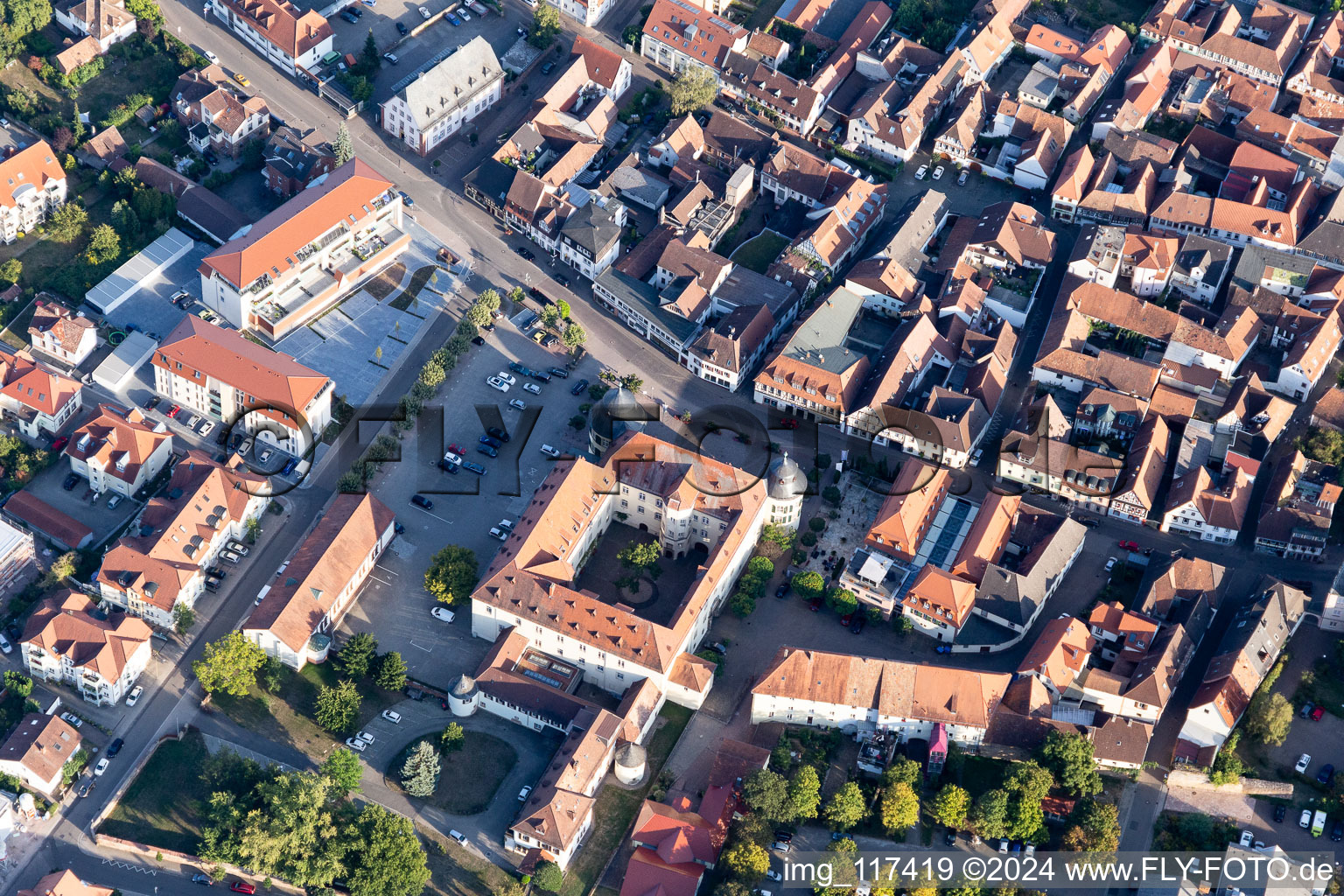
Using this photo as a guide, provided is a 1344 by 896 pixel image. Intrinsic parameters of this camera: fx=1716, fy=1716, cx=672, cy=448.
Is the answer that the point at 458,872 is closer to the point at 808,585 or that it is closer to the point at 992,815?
the point at 808,585

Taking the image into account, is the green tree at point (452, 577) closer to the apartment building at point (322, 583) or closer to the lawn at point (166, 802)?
the apartment building at point (322, 583)

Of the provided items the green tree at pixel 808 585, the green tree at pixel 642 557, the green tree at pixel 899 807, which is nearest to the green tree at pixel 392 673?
the green tree at pixel 642 557

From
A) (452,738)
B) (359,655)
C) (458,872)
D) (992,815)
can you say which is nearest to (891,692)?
(992,815)

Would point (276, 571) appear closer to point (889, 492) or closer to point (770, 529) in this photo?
point (770, 529)

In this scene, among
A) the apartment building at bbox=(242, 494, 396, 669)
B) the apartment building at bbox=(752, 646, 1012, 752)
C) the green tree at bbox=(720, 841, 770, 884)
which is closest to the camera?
the green tree at bbox=(720, 841, 770, 884)

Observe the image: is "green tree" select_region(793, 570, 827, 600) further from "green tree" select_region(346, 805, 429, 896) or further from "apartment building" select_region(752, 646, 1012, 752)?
"green tree" select_region(346, 805, 429, 896)

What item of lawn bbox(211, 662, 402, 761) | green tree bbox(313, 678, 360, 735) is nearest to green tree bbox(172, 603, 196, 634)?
lawn bbox(211, 662, 402, 761)
